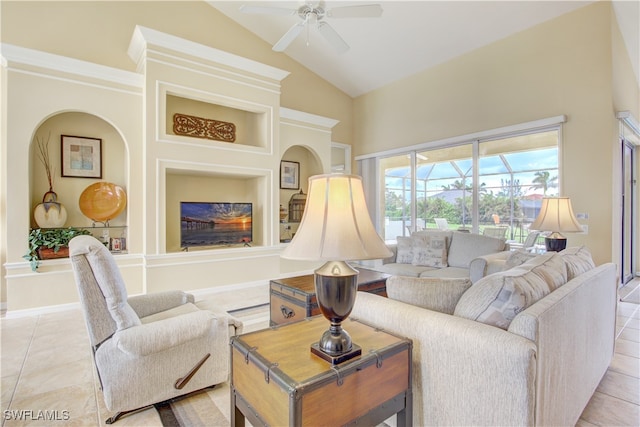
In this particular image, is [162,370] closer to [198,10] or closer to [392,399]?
[392,399]

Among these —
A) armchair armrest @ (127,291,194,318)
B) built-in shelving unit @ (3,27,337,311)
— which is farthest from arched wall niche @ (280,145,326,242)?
armchair armrest @ (127,291,194,318)

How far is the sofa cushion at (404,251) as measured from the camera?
4723 millimetres

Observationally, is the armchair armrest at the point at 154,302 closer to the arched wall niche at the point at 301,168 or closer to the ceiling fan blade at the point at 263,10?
the ceiling fan blade at the point at 263,10

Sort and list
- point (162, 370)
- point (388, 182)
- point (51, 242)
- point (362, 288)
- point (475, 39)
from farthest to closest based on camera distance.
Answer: point (388, 182), point (475, 39), point (51, 242), point (362, 288), point (162, 370)

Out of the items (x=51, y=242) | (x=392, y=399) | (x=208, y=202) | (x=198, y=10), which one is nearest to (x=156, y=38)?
(x=198, y=10)

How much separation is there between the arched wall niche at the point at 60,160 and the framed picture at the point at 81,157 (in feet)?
0.15

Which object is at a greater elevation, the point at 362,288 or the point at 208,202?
the point at 208,202

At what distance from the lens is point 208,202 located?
5.14m

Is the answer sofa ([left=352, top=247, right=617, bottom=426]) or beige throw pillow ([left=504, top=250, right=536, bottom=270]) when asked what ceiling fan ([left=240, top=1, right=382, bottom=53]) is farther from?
sofa ([left=352, top=247, right=617, bottom=426])

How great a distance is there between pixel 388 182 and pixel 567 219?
12.4ft

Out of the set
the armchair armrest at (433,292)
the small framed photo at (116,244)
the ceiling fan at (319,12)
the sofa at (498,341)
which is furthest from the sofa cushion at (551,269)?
the small framed photo at (116,244)

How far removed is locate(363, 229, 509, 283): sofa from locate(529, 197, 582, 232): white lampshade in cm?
72

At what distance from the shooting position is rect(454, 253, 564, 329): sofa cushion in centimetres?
139

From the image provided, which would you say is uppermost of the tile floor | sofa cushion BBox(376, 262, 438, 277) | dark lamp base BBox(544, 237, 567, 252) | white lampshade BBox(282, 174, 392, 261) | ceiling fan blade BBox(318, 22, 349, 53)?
ceiling fan blade BBox(318, 22, 349, 53)
